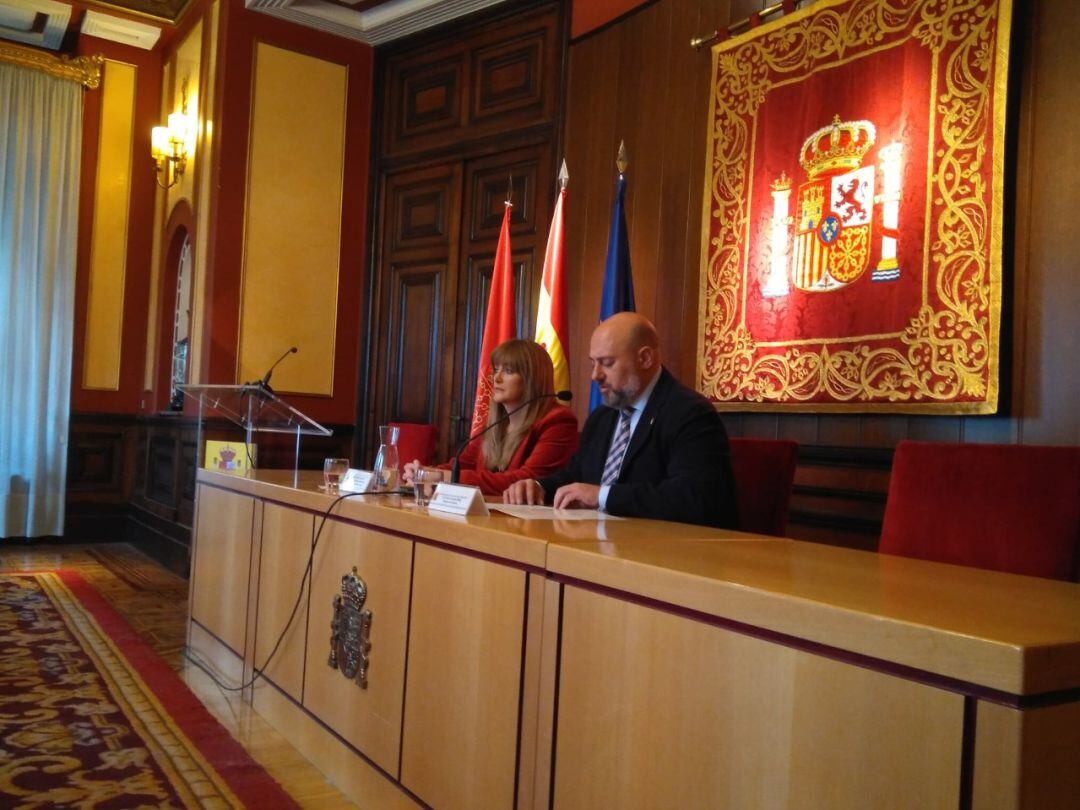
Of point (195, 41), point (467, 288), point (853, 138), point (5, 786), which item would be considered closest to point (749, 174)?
point (853, 138)

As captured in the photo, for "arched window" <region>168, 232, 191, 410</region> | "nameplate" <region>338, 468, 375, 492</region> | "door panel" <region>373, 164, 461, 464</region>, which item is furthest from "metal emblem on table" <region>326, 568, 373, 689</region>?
"arched window" <region>168, 232, 191, 410</region>

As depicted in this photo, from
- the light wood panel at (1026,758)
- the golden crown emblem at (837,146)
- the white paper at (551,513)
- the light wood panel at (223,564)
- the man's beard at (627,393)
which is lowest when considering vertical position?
the light wood panel at (223,564)

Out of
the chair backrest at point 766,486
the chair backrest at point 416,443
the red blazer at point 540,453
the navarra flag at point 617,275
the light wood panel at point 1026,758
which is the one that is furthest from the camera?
the chair backrest at point 416,443

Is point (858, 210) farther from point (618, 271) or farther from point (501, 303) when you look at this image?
point (501, 303)

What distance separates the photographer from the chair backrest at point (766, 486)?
2475 mm

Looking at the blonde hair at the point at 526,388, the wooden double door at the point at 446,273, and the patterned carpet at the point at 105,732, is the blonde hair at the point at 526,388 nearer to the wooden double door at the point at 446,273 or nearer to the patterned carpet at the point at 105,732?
the patterned carpet at the point at 105,732

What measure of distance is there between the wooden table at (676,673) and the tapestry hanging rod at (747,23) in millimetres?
2266

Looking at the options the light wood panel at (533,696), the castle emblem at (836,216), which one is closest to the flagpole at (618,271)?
the castle emblem at (836,216)

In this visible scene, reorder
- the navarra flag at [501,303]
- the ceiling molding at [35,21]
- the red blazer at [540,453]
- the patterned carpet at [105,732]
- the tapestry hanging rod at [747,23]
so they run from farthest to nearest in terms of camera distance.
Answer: the ceiling molding at [35,21] < the navarra flag at [501,303] < the tapestry hanging rod at [747,23] < the red blazer at [540,453] < the patterned carpet at [105,732]

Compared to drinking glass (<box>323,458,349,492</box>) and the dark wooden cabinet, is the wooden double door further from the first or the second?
drinking glass (<box>323,458,349,492</box>)

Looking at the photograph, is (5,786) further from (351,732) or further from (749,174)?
(749,174)

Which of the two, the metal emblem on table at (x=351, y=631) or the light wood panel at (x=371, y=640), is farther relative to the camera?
the metal emblem on table at (x=351, y=631)

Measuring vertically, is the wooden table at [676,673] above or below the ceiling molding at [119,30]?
below

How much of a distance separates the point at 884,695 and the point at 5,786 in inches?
80.8
